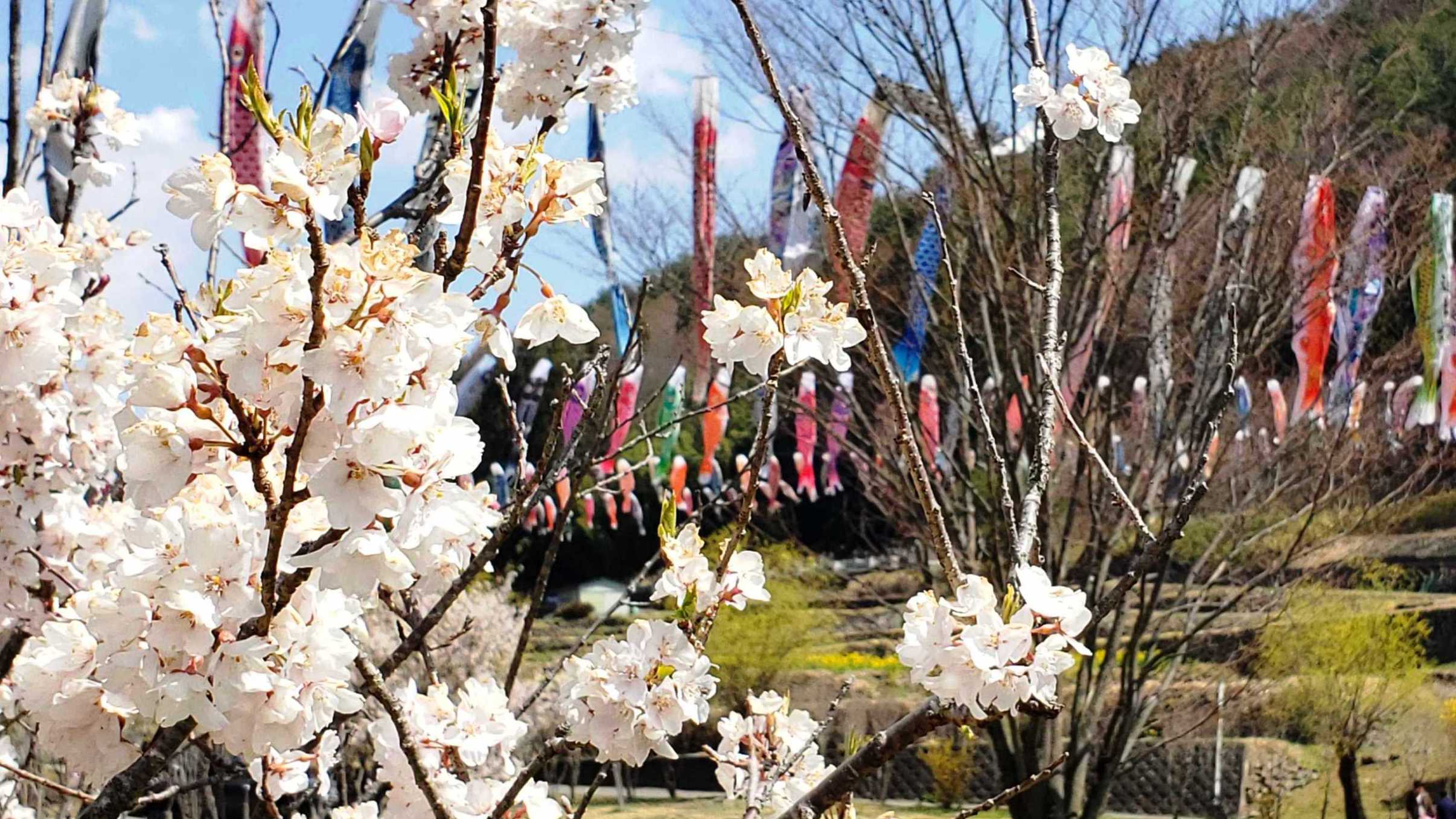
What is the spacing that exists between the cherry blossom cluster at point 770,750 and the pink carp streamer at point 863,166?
276 centimetres

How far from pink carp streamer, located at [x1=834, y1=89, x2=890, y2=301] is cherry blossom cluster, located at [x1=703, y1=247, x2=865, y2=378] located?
10.6ft

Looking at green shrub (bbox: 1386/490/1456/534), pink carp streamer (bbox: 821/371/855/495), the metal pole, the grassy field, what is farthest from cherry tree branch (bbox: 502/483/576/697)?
green shrub (bbox: 1386/490/1456/534)

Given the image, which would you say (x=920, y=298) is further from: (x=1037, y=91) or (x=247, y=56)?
(x=1037, y=91)

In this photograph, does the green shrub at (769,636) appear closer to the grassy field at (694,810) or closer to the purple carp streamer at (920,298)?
the grassy field at (694,810)

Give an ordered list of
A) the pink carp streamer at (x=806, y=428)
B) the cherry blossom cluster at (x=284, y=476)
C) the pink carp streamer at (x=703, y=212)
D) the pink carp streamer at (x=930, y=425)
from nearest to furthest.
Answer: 1. the cherry blossom cluster at (x=284, y=476)
2. the pink carp streamer at (x=930, y=425)
3. the pink carp streamer at (x=806, y=428)
4. the pink carp streamer at (x=703, y=212)

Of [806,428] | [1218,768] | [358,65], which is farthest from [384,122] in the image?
[1218,768]

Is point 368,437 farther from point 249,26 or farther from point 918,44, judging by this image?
point 918,44

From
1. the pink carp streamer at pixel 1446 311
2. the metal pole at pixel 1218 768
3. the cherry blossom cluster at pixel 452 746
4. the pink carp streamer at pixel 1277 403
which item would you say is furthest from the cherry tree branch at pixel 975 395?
the metal pole at pixel 1218 768

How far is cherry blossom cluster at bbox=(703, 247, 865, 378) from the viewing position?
3.73 feet

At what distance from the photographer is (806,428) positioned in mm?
11172

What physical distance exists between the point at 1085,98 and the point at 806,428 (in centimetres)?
970

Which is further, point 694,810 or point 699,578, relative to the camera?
point 694,810

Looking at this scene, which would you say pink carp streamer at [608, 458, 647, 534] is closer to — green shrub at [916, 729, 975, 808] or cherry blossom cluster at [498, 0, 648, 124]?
green shrub at [916, 729, 975, 808]

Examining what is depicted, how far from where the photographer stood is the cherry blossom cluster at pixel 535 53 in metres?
1.33
